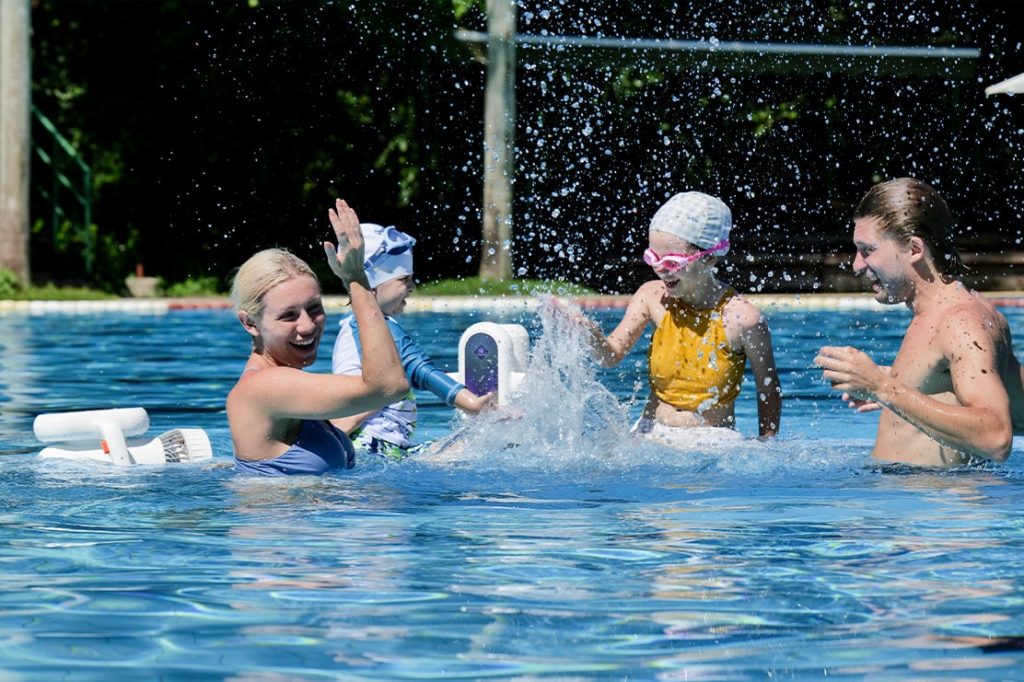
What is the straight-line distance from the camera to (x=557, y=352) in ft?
21.3

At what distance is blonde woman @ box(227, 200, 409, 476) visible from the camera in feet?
15.4

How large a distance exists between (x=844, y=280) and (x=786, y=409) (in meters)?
→ 11.6

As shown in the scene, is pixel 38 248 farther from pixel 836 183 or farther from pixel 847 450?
pixel 847 450

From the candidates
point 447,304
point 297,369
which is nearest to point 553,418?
point 297,369

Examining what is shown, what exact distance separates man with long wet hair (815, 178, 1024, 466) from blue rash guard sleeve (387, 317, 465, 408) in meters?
1.50

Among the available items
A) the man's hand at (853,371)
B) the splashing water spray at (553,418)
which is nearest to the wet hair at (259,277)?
the splashing water spray at (553,418)

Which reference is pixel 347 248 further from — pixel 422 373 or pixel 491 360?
pixel 491 360

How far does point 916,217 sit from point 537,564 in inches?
75.5

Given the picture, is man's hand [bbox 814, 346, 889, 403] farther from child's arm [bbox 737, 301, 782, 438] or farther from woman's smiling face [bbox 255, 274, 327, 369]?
woman's smiling face [bbox 255, 274, 327, 369]

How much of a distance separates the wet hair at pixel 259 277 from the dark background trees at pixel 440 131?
633 inches

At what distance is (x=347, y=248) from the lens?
4.54 meters

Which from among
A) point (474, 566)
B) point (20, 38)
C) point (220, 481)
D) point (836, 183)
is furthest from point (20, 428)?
point (836, 183)

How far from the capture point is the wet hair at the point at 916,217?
17.4 feet

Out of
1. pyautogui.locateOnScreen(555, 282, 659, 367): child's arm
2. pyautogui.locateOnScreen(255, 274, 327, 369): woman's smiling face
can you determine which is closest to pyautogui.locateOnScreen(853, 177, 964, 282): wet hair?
pyautogui.locateOnScreen(555, 282, 659, 367): child's arm
